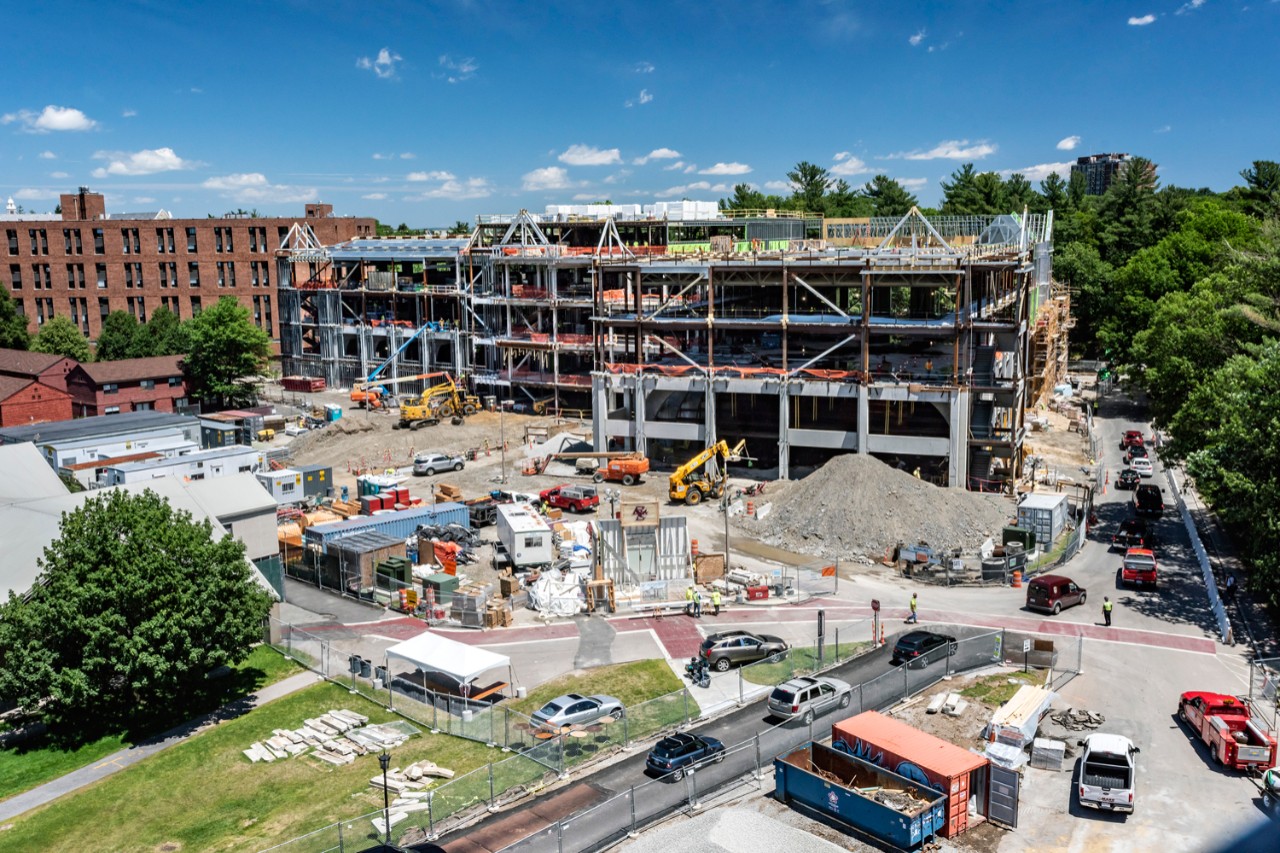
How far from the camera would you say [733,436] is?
2810 inches

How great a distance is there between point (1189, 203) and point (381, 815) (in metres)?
141

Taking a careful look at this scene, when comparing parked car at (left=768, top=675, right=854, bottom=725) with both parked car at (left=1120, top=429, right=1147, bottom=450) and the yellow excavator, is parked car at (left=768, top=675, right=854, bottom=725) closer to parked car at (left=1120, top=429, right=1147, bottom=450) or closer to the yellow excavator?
the yellow excavator

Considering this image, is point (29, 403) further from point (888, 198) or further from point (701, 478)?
point (888, 198)

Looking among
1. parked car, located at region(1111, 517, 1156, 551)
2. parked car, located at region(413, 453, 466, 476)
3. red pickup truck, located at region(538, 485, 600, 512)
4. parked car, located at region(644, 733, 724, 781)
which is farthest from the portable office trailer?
parked car, located at region(1111, 517, 1156, 551)

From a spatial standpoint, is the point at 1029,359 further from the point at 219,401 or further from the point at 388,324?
the point at 219,401

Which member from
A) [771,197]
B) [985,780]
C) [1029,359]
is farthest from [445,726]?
[771,197]

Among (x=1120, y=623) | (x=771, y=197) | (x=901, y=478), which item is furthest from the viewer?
(x=771, y=197)

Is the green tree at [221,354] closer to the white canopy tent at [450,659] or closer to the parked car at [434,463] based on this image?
the parked car at [434,463]

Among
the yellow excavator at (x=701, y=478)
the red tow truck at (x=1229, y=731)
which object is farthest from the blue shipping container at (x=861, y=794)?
the yellow excavator at (x=701, y=478)

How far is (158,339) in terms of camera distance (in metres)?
110

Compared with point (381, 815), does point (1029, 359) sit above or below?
above

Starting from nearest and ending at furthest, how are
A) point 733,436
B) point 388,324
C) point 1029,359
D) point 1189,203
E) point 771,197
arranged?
point 733,436, point 1029,359, point 388,324, point 1189,203, point 771,197

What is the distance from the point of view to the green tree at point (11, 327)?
358 ft

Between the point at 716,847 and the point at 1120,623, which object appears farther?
the point at 1120,623
